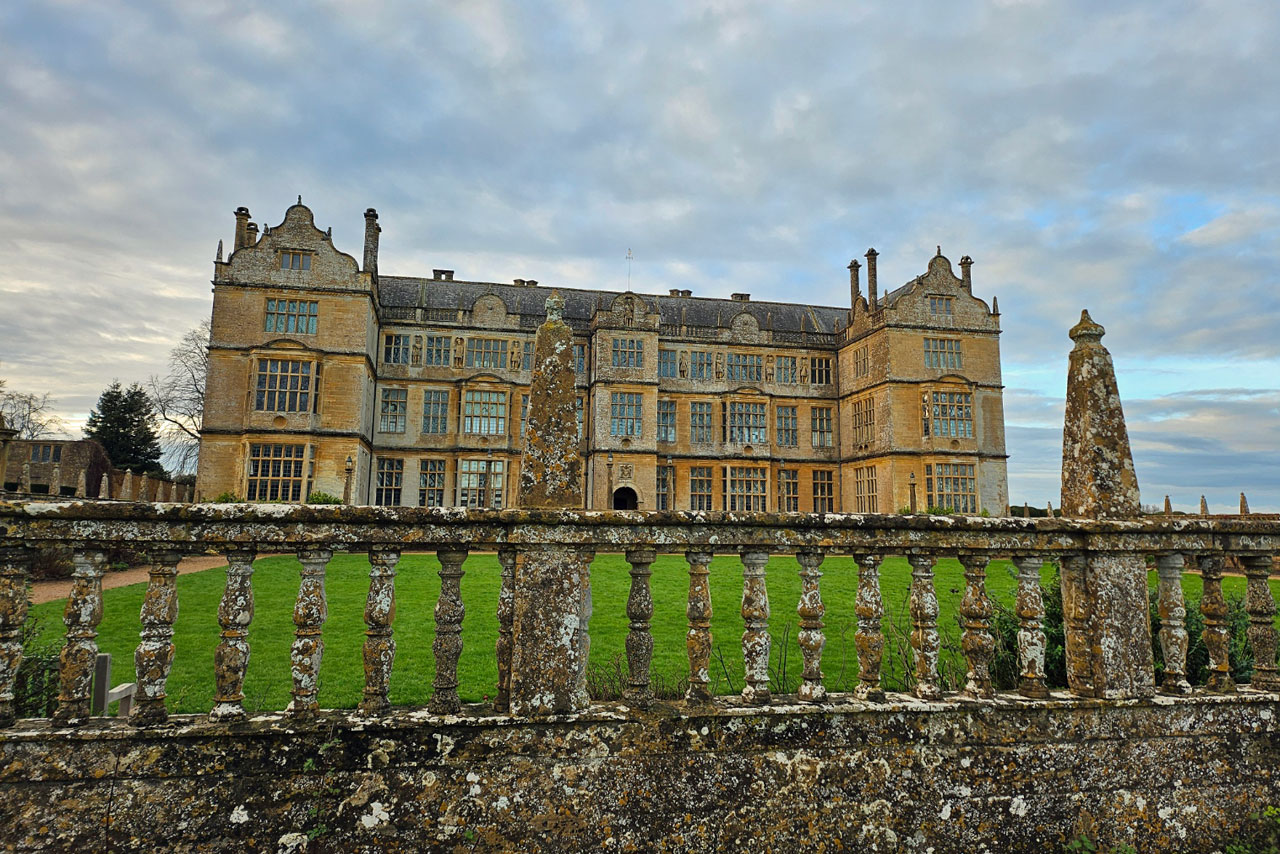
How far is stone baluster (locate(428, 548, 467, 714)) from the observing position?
3.27 m

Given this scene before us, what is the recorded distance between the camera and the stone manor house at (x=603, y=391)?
96.3 feet

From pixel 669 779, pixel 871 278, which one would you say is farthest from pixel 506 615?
pixel 871 278

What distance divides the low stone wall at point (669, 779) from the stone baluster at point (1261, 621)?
8.4 inches

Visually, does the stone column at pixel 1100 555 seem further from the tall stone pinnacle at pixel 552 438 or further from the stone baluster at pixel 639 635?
the tall stone pinnacle at pixel 552 438

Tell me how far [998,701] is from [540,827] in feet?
8.26

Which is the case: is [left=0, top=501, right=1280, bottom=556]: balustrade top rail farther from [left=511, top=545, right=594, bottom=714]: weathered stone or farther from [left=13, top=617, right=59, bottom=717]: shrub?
[left=13, top=617, right=59, bottom=717]: shrub

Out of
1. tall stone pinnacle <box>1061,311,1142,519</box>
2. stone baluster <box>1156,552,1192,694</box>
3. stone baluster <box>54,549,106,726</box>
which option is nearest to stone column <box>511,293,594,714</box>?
stone baluster <box>54,549,106,726</box>

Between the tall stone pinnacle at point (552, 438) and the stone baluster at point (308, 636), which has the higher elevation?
the tall stone pinnacle at point (552, 438)

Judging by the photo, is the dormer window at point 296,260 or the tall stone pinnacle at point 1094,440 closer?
the tall stone pinnacle at point 1094,440

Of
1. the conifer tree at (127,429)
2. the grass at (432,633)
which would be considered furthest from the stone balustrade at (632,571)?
the conifer tree at (127,429)

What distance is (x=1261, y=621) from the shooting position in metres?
4.11

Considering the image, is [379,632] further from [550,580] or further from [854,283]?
[854,283]

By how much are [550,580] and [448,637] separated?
57 cm

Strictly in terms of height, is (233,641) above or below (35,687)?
above
